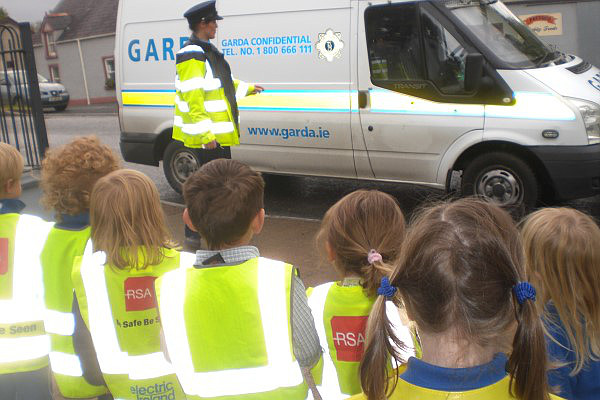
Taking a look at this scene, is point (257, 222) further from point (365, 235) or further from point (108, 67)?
point (108, 67)

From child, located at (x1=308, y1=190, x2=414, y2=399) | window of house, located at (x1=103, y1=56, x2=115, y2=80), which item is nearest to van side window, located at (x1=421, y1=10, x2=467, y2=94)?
child, located at (x1=308, y1=190, x2=414, y2=399)

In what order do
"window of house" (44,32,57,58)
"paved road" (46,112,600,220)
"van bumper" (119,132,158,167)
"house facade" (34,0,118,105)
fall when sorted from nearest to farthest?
"paved road" (46,112,600,220), "van bumper" (119,132,158,167), "house facade" (34,0,118,105), "window of house" (44,32,57,58)

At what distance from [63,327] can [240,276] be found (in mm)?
1004

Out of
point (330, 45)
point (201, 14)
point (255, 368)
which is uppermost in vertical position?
point (201, 14)

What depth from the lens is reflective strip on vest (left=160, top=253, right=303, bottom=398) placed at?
2.06 m

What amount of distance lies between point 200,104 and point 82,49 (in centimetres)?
3473

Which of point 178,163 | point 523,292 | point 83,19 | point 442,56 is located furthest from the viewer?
point 83,19

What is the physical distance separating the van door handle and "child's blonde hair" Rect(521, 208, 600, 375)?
452cm

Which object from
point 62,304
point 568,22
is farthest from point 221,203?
point 568,22

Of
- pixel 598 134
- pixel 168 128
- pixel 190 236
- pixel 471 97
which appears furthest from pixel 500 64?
pixel 168 128

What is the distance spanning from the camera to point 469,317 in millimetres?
1442

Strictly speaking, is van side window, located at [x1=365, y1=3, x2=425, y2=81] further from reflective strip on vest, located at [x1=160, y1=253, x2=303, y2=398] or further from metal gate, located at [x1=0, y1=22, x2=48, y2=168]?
reflective strip on vest, located at [x1=160, y1=253, x2=303, y2=398]

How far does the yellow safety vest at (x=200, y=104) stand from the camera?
6039 millimetres

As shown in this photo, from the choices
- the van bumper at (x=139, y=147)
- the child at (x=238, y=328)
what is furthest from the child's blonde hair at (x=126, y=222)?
the van bumper at (x=139, y=147)
